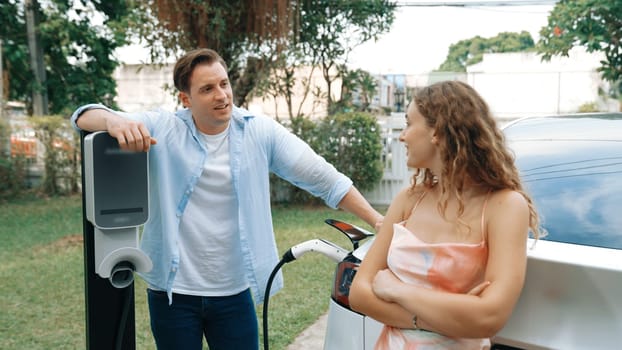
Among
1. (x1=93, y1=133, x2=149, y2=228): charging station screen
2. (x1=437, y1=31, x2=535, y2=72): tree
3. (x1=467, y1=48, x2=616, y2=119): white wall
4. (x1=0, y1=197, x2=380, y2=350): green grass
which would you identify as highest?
(x1=437, y1=31, x2=535, y2=72): tree

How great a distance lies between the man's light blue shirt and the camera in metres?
2.15

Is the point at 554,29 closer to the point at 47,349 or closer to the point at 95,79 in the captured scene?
the point at 47,349

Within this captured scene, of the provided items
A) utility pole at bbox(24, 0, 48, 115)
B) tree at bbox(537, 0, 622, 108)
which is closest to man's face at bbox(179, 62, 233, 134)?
tree at bbox(537, 0, 622, 108)

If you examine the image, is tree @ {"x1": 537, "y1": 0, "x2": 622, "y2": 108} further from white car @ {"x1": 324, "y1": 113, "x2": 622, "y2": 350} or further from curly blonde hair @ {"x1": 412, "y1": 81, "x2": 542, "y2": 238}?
curly blonde hair @ {"x1": 412, "y1": 81, "x2": 542, "y2": 238}

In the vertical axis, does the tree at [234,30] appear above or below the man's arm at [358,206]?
above

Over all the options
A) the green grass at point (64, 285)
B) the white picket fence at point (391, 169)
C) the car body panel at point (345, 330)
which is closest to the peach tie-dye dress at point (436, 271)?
the car body panel at point (345, 330)

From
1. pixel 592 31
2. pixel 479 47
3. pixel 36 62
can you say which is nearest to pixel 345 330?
pixel 592 31

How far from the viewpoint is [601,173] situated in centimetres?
205

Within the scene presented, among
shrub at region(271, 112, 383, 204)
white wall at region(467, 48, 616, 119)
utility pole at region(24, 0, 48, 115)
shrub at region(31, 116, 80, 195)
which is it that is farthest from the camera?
white wall at region(467, 48, 616, 119)

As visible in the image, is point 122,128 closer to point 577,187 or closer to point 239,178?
point 239,178

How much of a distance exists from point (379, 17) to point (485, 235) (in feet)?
34.2

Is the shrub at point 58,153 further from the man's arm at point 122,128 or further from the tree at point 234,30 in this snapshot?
the man's arm at point 122,128

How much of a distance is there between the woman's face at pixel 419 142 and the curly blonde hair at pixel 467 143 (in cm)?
2

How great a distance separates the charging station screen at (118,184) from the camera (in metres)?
1.84
